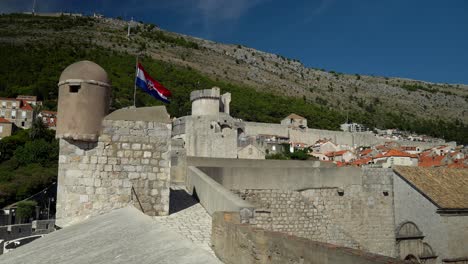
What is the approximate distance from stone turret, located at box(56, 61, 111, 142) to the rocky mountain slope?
4530 inches

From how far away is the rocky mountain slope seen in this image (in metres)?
129

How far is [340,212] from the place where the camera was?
14508 mm

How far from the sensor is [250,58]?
6462 inches

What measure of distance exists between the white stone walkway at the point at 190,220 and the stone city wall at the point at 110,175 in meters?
0.48

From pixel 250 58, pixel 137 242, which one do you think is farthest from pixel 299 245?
pixel 250 58

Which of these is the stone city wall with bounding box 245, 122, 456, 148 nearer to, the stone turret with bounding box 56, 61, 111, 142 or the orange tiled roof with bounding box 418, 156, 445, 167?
the orange tiled roof with bounding box 418, 156, 445, 167

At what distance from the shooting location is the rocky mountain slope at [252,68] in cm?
12862

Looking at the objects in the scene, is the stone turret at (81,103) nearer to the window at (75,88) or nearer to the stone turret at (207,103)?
the window at (75,88)

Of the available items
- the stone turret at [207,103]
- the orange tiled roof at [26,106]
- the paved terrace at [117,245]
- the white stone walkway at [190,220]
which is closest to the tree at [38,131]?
the orange tiled roof at [26,106]

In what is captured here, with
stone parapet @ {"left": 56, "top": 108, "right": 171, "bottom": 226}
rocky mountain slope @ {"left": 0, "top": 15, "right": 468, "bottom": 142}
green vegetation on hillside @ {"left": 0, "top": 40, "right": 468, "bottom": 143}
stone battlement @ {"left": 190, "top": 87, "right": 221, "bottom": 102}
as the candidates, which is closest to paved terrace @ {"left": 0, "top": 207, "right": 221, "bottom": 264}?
stone parapet @ {"left": 56, "top": 108, "right": 171, "bottom": 226}

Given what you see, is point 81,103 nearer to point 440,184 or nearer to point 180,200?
point 180,200

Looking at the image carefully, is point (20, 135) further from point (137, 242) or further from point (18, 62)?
point (137, 242)

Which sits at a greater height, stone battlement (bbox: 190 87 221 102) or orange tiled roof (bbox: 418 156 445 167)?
stone battlement (bbox: 190 87 221 102)

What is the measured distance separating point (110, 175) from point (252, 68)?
467 ft
